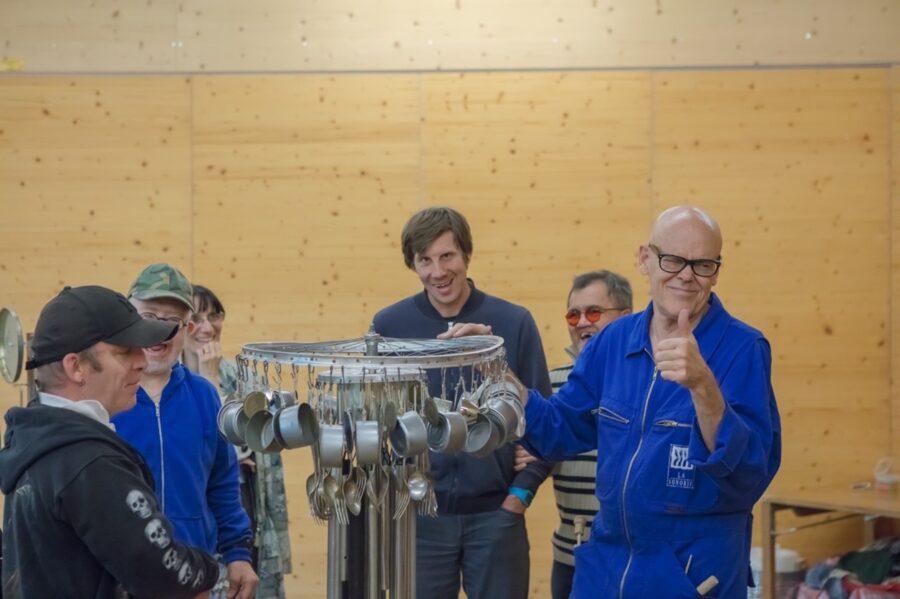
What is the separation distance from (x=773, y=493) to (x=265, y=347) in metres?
3.98

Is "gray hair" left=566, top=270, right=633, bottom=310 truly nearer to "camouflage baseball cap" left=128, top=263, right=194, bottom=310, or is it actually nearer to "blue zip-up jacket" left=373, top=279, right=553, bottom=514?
"blue zip-up jacket" left=373, top=279, right=553, bottom=514

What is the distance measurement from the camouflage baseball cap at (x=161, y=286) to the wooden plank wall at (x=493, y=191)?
2744 millimetres

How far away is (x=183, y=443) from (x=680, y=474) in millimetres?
1247

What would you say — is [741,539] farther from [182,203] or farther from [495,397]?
[182,203]

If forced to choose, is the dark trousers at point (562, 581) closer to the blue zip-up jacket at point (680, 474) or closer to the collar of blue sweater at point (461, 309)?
the collar of blue sweater at point (461, 309)

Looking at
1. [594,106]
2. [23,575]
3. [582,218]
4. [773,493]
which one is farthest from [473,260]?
[23,575]

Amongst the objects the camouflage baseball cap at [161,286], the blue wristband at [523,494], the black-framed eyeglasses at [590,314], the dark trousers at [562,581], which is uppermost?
the camouflage baseball cap at [161,286]

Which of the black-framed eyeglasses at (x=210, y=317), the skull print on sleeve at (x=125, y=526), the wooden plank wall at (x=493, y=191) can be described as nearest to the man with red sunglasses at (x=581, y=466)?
the black-framed eyeglasses at (x=210, y=317)

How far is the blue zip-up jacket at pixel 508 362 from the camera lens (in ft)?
11.4

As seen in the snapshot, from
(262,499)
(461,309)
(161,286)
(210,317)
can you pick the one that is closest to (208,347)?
(210,317)

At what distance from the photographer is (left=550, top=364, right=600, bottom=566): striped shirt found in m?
3.70

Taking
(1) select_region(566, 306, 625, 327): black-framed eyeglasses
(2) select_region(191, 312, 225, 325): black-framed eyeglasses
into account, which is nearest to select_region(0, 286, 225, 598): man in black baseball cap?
(1) select_region(566, 306, 625, 327): black-framed eyeglasses

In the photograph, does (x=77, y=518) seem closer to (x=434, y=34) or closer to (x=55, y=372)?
(x=55, y=372)

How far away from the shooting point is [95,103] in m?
5.84
